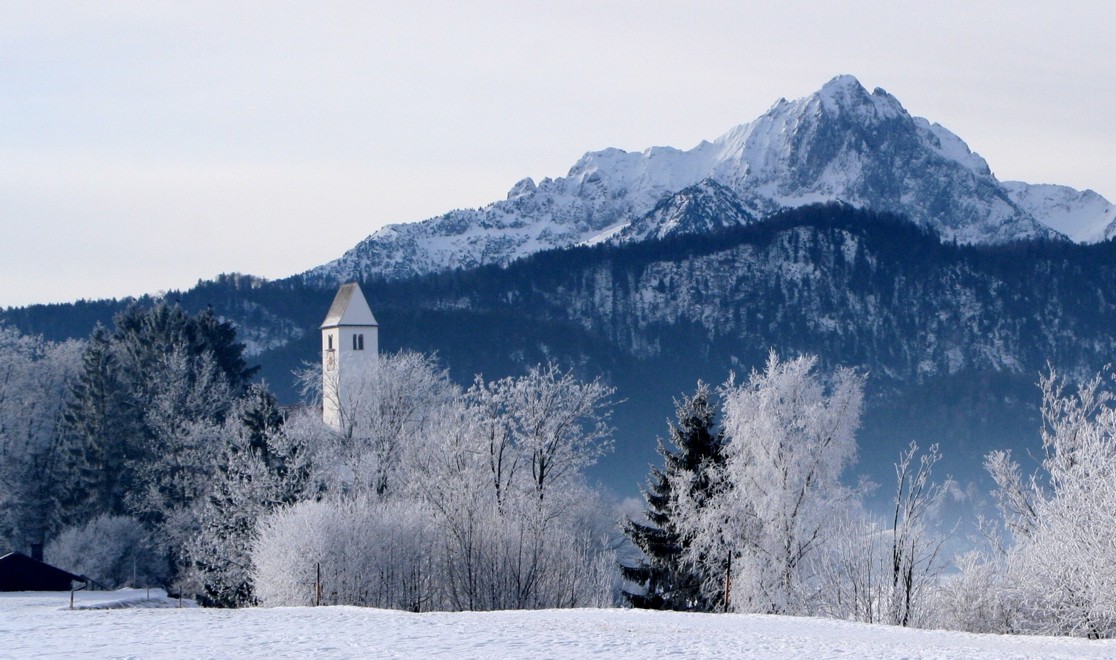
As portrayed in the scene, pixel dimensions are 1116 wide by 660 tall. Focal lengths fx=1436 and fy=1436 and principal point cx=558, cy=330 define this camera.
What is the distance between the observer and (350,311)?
283 ft

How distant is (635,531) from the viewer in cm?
4634

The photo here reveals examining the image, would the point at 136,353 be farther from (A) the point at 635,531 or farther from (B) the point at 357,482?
(A) the point at 635,531

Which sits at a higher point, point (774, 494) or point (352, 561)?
point (774, 494)

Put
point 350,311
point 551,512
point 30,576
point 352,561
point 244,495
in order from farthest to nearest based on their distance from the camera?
1. point 350,311
2. point 30,576
3. point 244,495
4. point 551,512
5. point 352,561

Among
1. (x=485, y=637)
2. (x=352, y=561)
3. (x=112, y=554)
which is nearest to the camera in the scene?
(x=485, y=637)

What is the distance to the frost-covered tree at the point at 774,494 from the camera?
43531mm

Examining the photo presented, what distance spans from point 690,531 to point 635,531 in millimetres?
2785

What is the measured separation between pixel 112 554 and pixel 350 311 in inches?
994

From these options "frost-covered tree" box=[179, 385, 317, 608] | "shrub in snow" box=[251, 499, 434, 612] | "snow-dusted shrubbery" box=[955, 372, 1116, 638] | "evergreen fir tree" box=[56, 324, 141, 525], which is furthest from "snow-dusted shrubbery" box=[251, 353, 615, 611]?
"evergreen fir tree" box=[56, 324, 141, 525]

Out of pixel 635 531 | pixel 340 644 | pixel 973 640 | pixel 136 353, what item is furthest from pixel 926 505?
pixel 136 353

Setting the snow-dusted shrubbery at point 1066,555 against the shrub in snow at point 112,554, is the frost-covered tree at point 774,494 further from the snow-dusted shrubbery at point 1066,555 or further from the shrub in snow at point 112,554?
the shrub in snow at point 112,554

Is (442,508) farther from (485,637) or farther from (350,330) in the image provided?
(350,330)

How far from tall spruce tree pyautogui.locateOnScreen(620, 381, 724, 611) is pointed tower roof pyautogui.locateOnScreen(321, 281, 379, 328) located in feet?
140

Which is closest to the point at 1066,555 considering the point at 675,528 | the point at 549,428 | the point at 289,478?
the point at 675,528
